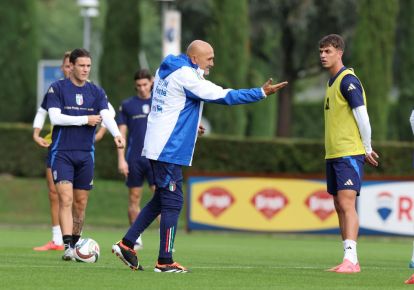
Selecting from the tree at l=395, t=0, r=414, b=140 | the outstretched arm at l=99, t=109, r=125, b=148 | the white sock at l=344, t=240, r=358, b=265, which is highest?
the tree at l=395, t=0, r=414, b=140

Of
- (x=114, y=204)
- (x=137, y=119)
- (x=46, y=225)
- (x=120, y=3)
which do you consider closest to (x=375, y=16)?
(x=120, y=3)

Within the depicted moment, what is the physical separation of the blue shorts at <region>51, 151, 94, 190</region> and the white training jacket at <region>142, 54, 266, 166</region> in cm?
216

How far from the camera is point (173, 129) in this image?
11.2 meters

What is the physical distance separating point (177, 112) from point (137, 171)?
5.92 meters

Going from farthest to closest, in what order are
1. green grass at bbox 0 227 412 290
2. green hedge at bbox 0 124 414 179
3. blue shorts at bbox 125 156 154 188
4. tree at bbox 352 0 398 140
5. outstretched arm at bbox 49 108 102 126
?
tree at bbox 352 0 398 140 < green hedge at bbox 0 124 414 179 < blue shorts at bbox 125 156 154 188 < outstretched arm at bbox 49 108 102 126 < green grass at bbox 0 227 412 290

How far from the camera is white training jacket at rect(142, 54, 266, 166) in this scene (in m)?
11.2

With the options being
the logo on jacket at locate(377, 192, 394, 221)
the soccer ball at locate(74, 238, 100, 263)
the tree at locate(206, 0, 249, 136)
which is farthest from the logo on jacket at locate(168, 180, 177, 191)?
the tree at locate(206, 0, 249, 136)

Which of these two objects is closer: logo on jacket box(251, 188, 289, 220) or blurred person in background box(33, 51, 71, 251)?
blurred person in background box(33, 51, 71, 251)

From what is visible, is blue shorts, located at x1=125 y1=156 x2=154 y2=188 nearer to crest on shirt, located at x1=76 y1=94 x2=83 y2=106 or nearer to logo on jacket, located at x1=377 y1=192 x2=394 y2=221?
crest on shirt, located at x1=76 y1=94 x2=83 y2=106

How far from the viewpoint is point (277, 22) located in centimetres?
4425

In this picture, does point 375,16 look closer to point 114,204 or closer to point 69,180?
point 114,204

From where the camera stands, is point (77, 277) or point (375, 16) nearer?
point (77, 277)

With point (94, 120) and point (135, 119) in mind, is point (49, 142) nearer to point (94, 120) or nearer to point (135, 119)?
point (94, 120)

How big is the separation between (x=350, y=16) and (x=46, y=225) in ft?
67.3
